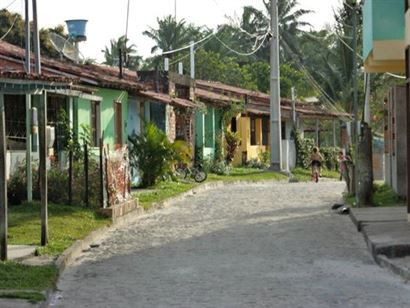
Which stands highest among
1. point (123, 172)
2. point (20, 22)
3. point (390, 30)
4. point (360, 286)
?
point (20, 22)

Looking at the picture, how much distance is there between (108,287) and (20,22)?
29.2 metres

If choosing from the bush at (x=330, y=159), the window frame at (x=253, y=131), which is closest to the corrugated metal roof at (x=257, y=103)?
the window frame at (x=253, y=131)

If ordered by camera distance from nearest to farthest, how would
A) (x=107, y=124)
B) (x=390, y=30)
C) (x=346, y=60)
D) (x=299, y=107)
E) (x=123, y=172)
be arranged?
(x=390, y=30)
(x=123, y=172)
(x=107, y=124)
(x=346, y=60)
(x=299, y=107)

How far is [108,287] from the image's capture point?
9828mm

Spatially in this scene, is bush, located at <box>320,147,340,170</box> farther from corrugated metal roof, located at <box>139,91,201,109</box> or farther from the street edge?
the street edge

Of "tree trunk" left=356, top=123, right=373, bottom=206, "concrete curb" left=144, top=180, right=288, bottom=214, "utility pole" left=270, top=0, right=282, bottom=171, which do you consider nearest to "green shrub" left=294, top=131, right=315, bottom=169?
"utility pole" left=270, top=0, right=282, bottom=171

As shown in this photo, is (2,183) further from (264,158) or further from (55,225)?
(264,158)

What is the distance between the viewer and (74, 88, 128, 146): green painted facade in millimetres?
20127

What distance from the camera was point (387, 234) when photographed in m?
13.0

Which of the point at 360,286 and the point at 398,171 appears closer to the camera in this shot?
the point at 360,286

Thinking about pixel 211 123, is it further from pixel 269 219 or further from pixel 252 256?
pixel 252 256

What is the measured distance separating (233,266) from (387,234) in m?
2.99

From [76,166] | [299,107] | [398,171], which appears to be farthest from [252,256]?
[299,107]

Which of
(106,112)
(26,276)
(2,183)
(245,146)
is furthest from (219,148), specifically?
(26,276)
